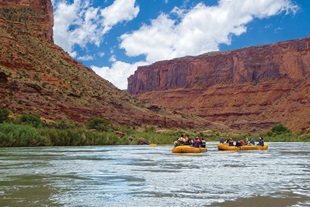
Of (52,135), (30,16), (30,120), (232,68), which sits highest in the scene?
(232,68)

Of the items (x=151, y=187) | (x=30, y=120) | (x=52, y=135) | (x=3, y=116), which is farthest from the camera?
(x=30, y=120)

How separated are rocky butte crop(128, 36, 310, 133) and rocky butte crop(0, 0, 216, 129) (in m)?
32.1

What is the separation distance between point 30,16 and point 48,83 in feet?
75.5

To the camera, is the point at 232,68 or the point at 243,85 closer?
the point at 243,85

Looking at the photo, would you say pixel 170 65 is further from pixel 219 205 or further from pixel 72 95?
pixel 219 205

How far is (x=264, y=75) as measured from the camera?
138750mm

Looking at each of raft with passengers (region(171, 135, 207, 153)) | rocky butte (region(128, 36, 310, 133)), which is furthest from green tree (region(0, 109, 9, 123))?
rocky butte (region(128, 36, 310, 133))

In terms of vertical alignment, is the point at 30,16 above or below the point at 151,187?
above

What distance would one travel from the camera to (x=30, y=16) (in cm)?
8325

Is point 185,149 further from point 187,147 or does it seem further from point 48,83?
point 48,83

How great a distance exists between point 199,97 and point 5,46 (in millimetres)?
85990

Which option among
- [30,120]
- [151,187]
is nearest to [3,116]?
[30,120]

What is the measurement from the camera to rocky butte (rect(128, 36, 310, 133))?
4633 inches

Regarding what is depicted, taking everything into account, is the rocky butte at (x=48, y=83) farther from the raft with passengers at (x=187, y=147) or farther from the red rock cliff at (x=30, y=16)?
the raft with passengers at (x=187, y=147)
